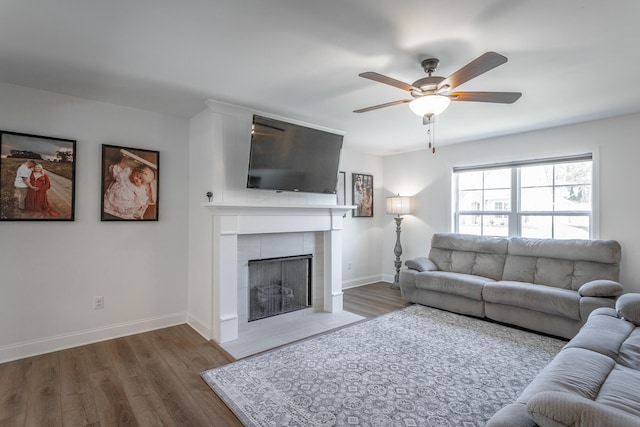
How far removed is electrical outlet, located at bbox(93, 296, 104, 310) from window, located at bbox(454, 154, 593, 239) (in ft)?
15.4

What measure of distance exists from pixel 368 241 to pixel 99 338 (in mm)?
4032

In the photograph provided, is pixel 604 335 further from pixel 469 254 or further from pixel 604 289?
pixel 469 254

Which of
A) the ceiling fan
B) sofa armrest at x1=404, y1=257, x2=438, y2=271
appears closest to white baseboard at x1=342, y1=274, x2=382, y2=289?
sofa armrest at x1=404, y1=257, x2=438, y2=271

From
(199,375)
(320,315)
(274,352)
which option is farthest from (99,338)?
(320,315)

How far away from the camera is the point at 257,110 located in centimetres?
341

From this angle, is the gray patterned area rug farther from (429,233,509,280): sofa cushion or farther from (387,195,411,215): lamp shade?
(387,195,411,215): lamp shade

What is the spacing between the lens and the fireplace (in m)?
3.59

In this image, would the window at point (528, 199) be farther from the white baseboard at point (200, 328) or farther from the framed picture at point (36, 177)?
the framed picture at point (36, 177)

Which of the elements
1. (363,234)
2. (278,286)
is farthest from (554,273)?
(278,286)

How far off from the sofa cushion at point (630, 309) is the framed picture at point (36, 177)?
4.74m

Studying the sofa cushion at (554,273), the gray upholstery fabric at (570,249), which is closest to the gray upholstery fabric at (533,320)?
the sofa cushion at (554,273)

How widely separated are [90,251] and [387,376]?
9.69 ft

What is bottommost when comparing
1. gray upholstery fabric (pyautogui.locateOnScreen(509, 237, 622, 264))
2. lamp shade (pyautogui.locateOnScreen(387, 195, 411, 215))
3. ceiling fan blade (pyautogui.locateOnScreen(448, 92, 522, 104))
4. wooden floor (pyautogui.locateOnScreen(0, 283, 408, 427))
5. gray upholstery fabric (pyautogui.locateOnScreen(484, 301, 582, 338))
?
wooden floor (pyautogui.locateOnScreen(0, 283, 408, 427))

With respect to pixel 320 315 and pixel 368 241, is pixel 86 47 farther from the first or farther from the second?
pixel 368 241
